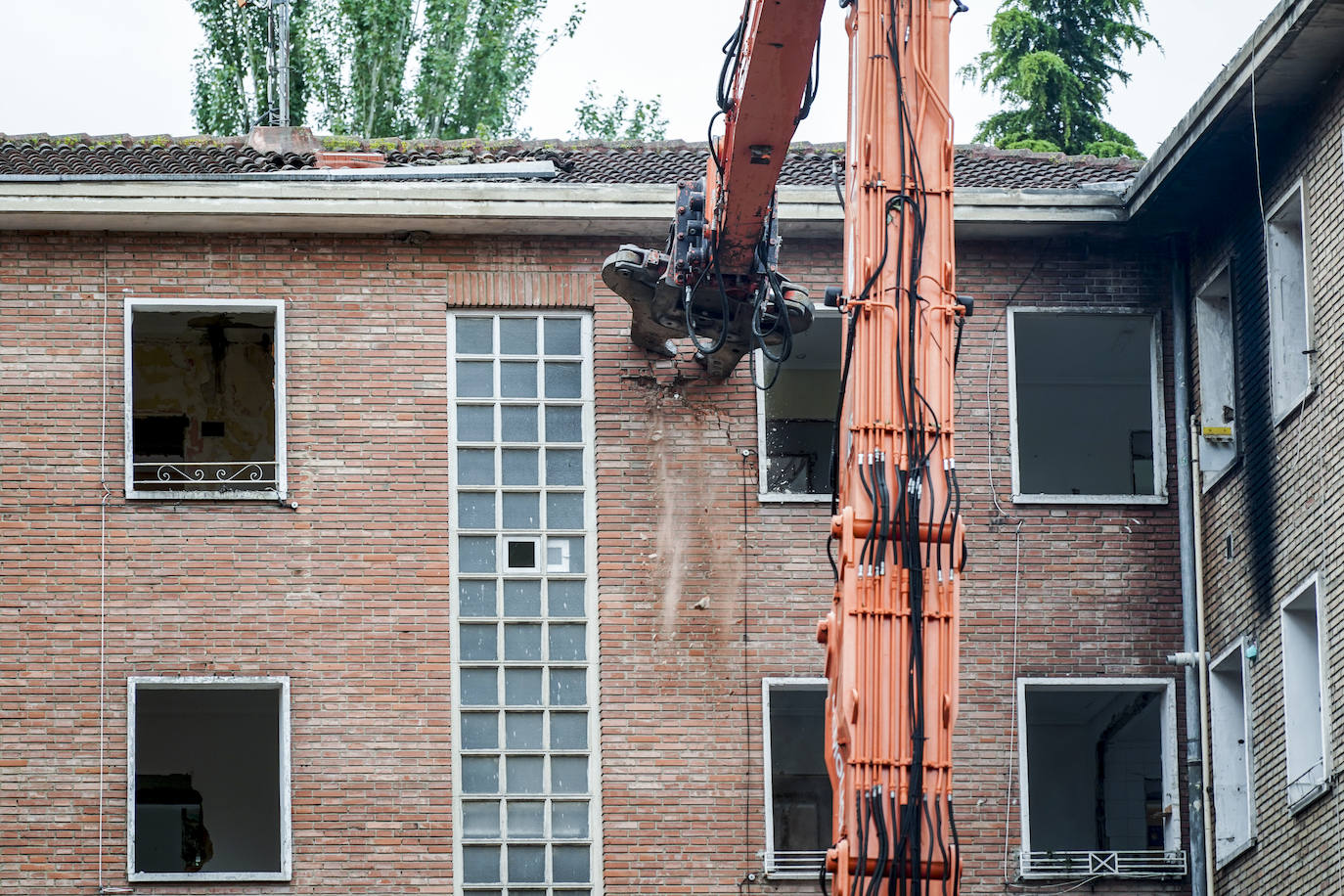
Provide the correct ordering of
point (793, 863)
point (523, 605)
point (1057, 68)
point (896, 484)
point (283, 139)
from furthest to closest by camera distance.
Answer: point (1057, 68), point (283, 139), point (523, 605), point (793, 863), point (896, 484)

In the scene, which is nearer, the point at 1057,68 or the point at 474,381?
the point at 474,381

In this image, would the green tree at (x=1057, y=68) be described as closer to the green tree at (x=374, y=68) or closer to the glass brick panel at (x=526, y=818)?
the green tree at (x=374, y=68)

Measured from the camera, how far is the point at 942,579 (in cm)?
1309

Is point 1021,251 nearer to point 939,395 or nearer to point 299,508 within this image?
point 299,508

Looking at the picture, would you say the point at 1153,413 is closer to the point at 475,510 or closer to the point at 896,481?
the point at 475,510

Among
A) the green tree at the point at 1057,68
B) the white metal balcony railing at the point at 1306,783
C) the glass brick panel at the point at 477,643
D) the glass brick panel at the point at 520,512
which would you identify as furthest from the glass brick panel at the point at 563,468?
the green tree at the point at 1057,68

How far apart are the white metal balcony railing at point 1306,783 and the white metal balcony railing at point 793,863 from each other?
393 centimetres

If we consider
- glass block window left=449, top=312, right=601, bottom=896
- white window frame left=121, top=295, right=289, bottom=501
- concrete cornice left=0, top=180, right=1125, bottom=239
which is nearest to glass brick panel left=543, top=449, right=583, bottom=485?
glass block window left=449, top=312, right=601, bottom=896

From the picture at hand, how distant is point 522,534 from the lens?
67.2ft

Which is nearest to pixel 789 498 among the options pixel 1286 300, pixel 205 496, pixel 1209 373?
pixel 1209 373

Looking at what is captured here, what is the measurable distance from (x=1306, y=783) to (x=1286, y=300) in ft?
12.6

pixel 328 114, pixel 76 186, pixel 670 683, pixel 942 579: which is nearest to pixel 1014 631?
pixel 670 683

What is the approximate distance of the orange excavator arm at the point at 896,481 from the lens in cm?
1268

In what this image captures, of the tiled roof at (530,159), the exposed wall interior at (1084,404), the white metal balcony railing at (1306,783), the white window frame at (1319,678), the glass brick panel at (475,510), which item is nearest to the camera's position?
the white window frame at (1319,678)
